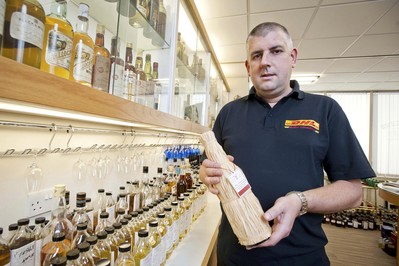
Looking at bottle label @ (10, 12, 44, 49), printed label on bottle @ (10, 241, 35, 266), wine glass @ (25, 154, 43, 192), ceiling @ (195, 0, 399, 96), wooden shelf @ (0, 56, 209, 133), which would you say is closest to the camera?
wooden shelf @ (0, 56, 209, 133)

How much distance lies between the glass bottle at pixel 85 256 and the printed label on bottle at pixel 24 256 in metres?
0.14

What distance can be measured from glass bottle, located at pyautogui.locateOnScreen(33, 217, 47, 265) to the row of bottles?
1.44 feet

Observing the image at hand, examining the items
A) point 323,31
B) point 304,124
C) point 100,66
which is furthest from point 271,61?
point 323,31

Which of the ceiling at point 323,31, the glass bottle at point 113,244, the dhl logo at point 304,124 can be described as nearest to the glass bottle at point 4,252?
the glass bottle at point 113,244

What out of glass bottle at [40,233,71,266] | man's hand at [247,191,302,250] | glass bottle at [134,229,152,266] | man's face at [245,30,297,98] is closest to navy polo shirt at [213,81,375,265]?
man's face at [245,30,297,98]

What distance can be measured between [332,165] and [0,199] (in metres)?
1.30

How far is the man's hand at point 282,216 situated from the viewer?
645 mm

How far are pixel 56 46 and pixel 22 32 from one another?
0.32 feet

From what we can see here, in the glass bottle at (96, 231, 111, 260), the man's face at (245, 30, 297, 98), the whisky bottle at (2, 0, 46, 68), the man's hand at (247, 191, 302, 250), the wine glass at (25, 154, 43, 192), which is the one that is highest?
the man's face at (245, 30, 297, 98)

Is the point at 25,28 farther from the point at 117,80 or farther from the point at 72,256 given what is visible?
the point at 72,256

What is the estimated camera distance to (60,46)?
1.72 feet

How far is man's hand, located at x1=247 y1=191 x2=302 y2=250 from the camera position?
645 millimetres

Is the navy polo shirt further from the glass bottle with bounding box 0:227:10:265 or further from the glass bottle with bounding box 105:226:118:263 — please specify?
the glass bottle with bounding box 0:227:10:265

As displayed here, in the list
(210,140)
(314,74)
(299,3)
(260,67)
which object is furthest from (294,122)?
(314,74)
